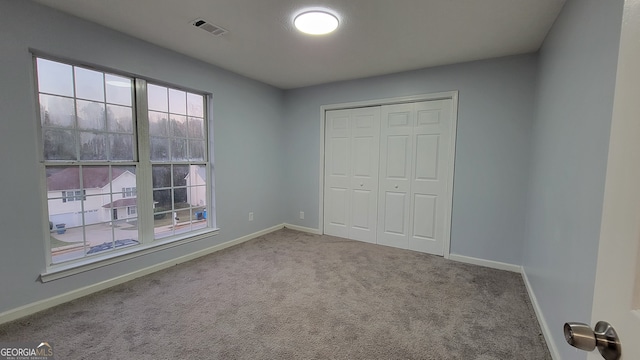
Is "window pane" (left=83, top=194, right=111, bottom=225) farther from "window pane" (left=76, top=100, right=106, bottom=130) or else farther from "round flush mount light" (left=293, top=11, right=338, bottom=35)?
"round flush mount light" (left=293, top=11, right=338, bottom=35)

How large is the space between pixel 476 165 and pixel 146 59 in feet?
12.6

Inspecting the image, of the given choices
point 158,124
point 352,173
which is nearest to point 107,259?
point 158,124

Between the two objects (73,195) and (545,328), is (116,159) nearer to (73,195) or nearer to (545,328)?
(73,195)

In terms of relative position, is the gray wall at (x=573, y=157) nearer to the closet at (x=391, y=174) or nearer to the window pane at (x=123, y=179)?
the closet at (x=391, y=174)

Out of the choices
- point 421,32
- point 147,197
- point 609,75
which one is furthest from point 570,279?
point 147,197

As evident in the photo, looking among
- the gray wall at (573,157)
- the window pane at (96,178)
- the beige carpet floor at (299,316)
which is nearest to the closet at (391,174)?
the beige carpet floor at (299,316)

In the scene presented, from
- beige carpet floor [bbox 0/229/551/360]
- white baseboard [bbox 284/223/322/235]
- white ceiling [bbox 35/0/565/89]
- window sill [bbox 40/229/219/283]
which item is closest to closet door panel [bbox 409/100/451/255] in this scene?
beige carpet floor [bbox 0/229/551/360]

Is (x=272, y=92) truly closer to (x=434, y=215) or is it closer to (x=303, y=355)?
(x=434, y=215)

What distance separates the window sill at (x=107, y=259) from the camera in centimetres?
221

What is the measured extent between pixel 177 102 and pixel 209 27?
115cm

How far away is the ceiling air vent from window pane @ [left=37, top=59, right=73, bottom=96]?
3.91ft

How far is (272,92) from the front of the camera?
4.35 metres

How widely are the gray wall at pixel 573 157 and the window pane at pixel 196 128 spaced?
3606 millimetres

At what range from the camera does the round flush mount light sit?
84.7 inches
